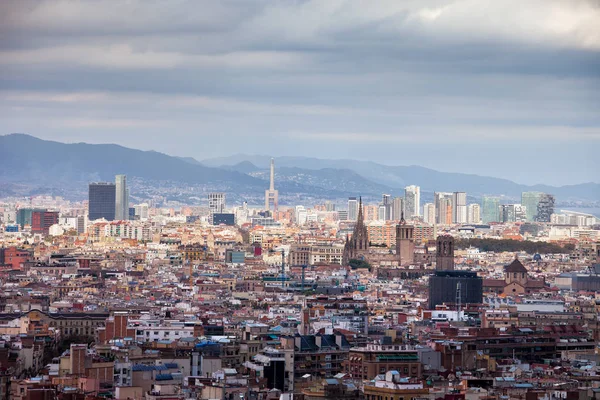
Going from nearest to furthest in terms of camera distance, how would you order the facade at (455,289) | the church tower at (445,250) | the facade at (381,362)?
the facade at (381,362) < the facade at (455,289) < the church tower at (445,250)

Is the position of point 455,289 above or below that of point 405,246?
below

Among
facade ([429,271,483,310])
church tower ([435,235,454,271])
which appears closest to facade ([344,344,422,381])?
facade ([429,271,483,310])

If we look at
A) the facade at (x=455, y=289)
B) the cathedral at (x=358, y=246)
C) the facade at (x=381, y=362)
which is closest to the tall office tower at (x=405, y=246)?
the cathedral at (x=358, y=246)

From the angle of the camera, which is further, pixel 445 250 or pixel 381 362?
pixel 445 250

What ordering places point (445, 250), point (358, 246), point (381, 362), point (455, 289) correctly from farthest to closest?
1. point (358, 246)
2. point (445, 250)
3. point (455, 289)
4. point (381, 362)

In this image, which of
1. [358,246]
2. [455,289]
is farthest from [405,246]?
[455,289]

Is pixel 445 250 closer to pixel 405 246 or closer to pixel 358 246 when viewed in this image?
pixel 405 246

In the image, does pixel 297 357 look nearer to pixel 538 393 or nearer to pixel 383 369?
pixel 383 369

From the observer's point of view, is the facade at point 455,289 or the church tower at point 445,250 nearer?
the facade at point 455,289

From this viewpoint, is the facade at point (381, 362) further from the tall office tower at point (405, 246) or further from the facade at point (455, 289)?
the tall office tower at point (405, 246)

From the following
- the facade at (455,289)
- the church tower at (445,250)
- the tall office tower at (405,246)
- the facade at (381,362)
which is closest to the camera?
the facade at (381,362)
